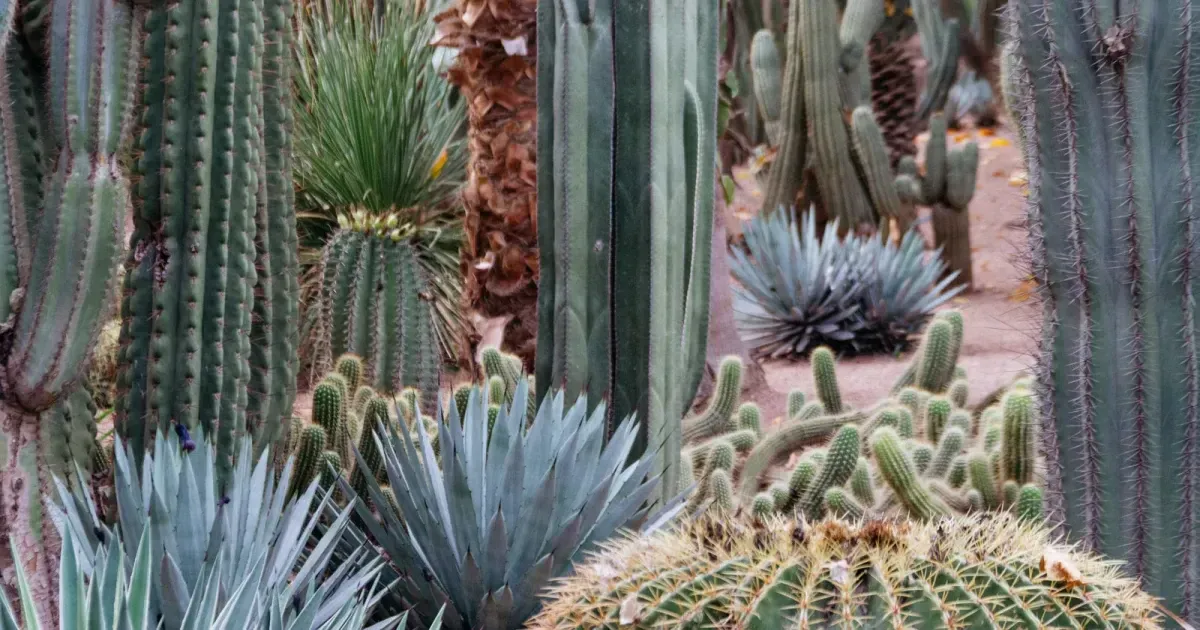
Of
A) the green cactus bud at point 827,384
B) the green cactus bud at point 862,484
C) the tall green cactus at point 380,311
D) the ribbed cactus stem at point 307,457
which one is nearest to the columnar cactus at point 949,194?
the green cactus bud at point 827,384

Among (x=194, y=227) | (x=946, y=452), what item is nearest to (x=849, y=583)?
(x=194, y=227)

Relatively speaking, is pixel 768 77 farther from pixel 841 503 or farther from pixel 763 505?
pixel 763 505

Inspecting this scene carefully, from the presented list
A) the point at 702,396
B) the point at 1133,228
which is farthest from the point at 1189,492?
the point at 702,396

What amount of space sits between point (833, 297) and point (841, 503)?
4084 millimetres

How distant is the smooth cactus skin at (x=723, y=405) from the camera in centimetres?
486

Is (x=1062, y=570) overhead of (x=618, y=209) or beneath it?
beneath

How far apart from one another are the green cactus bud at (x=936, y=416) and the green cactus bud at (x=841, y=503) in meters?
1.16

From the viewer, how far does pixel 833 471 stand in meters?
3.93

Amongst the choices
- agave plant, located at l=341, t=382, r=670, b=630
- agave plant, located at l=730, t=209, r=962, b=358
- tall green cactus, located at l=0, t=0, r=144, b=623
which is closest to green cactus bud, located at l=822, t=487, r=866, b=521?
agave plant, located at l=341, t=382, r=670, b=630

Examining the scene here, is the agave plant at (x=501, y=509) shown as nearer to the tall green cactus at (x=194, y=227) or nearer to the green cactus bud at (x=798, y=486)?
the tall green cactus at (x=194, y=227)

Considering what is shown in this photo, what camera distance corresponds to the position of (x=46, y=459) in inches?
102

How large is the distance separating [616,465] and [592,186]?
0.71 meters

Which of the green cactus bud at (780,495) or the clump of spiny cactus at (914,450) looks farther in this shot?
the green cactus bud at (780,495)

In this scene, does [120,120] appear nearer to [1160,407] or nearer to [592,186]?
[592,186]
